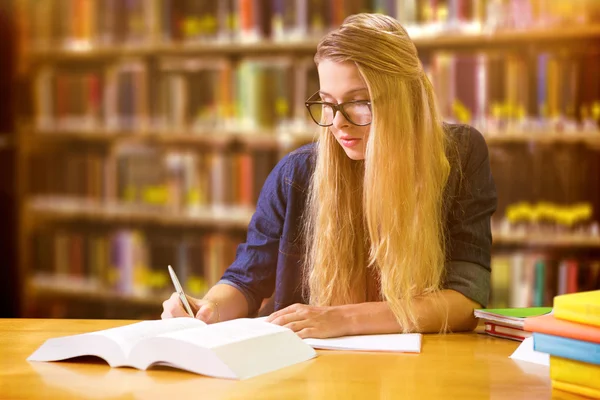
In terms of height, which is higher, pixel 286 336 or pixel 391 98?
pixel 391 98

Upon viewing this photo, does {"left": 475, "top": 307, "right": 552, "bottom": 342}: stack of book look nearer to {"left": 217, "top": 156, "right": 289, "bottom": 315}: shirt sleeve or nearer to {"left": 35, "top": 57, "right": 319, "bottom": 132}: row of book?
{"left": 217, "top": 156, "right": 289, "bottom": 315}: shirt sleeve

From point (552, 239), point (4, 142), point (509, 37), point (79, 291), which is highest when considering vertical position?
point (509, 37)

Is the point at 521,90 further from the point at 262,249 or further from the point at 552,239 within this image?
the point at 262,249

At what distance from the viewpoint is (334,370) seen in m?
1.05

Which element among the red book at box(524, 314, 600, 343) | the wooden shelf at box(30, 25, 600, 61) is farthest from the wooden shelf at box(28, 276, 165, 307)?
the red book at box(524, 314, 600, 343)

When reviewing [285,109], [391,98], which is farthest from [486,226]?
[285,109]

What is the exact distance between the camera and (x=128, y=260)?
341cm

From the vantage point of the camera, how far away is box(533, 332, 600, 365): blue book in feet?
2.97

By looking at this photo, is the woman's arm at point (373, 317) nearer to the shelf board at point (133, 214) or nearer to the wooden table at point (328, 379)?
the wooden table at point (328, 379)

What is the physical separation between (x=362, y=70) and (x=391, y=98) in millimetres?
75

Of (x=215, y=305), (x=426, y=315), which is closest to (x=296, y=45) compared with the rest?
(x=215, y=305)

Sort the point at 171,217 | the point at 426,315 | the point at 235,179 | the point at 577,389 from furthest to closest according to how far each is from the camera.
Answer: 1. the point at 171,217
2. the point at 235,179
3. the point at 426,315
4. the point at 577,389

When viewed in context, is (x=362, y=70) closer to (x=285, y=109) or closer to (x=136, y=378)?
(x=136, y=378)

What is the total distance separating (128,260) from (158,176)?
41 centimetres
